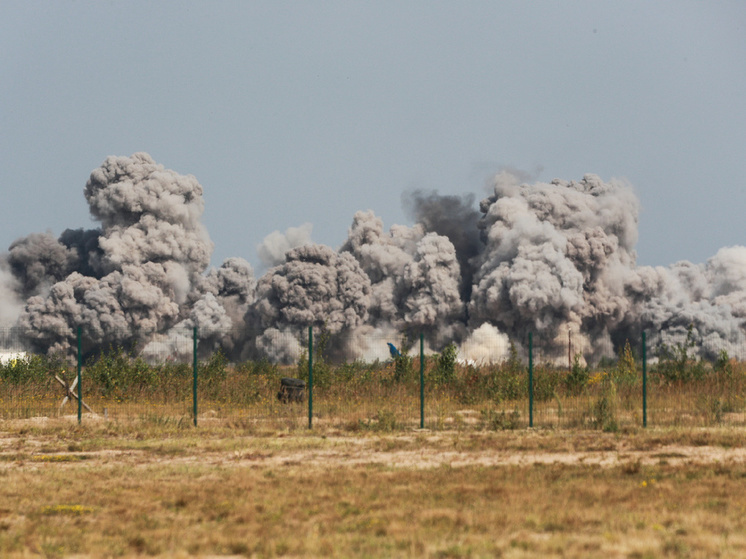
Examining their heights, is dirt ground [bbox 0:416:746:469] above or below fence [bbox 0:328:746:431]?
below

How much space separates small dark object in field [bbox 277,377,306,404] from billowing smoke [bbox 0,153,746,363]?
45720 mm

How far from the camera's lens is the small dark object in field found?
2638cm

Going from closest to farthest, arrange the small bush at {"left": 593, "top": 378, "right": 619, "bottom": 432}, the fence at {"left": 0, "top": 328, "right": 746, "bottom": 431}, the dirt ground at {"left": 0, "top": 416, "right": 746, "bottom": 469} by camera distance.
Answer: the dirt ground at {"left": 0, "top": 416, "right": 746, "bottom": 469} < the small bush at {"left": 593, "top": 378, "right": 619, "bottom": 432} < the fence at {"left": 0, "top": 328, "right": 746, "bottom": 431}

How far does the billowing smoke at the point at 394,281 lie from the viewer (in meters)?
74.7

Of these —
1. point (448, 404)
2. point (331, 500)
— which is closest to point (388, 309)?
point (448, 404)

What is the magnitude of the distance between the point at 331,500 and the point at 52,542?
12.7 feet

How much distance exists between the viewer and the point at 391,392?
2672cm

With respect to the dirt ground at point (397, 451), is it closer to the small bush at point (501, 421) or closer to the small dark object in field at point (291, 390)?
the small bush at point (501, 421)

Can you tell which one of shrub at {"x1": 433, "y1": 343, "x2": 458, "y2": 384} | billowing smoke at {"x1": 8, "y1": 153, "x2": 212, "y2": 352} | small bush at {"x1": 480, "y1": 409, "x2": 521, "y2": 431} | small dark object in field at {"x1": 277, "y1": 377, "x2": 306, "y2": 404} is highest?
billowing smoke at {"x1": 8, "y1": 153, "x2": 212, "y2": 352}

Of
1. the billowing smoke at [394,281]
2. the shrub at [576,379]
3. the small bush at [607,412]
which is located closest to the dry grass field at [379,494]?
the small bush at [607,412]

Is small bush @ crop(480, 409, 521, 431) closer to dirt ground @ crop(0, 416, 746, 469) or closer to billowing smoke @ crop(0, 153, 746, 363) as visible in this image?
dirt ground @ crop(0, 416, 746, 469)

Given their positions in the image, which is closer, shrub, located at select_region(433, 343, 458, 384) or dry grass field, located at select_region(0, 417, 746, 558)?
dry grass field, located at select_region(0, 417, 746, 558)

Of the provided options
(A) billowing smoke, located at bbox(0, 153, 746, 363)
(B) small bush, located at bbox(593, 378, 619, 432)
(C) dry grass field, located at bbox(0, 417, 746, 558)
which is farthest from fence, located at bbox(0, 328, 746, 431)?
(A) billowing smoke, located at bbox(0, 153, 746, 363)

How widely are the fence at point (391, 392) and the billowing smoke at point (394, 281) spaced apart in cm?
4290
